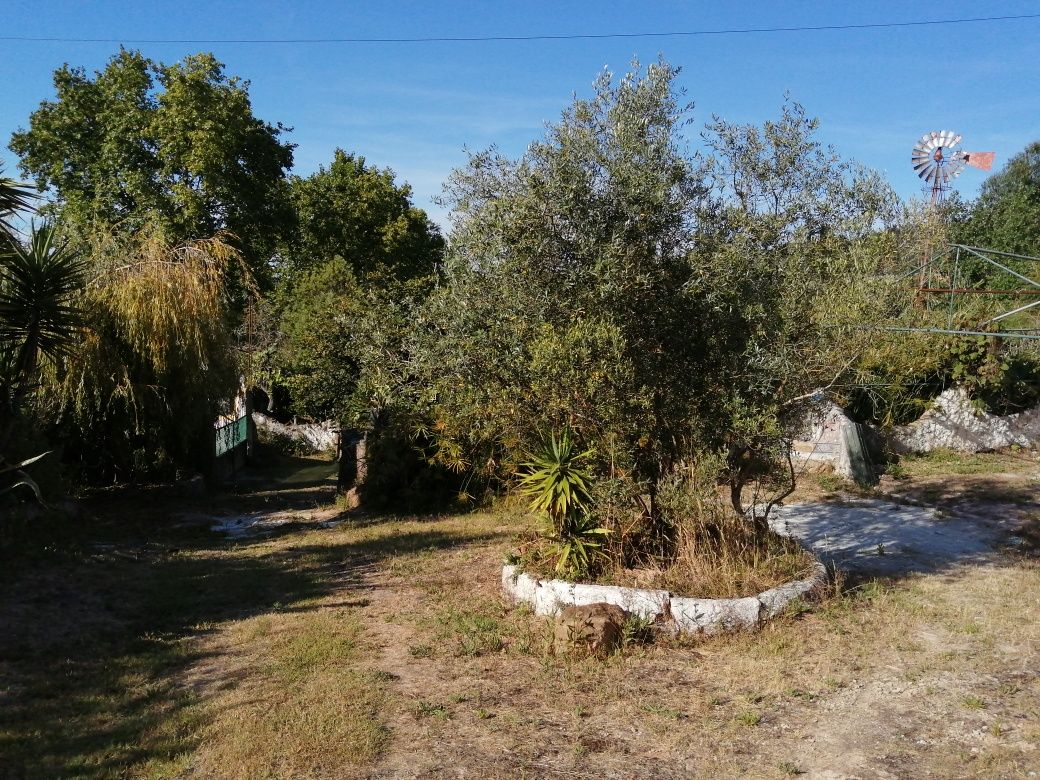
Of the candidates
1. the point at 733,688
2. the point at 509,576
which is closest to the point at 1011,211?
the point at 509,576

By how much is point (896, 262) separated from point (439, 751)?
6714 millimetres

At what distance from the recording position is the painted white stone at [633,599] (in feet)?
22.1

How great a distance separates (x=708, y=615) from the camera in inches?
263

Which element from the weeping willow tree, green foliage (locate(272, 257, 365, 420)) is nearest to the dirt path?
the weeping willow tree

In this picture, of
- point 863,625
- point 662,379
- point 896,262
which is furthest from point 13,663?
point 896,262

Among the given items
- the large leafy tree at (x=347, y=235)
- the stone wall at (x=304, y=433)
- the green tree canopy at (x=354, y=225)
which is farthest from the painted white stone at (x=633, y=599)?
the green tree canopy at (x=354, y=225)

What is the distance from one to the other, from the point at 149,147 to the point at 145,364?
14.3 meters

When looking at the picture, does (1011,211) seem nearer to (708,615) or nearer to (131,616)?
(708,615)

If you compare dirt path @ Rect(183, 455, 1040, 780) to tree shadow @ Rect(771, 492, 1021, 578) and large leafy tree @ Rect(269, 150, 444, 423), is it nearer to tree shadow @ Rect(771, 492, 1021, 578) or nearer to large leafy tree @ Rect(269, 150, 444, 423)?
tree shadow @ Rect(771, 492, 1021, 578)

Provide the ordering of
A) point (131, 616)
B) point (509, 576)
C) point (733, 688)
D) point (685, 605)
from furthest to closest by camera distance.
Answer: point (509, 576) → point (131, 616) → point (685, 605) → point (733, 688)

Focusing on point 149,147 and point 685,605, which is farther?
point 149,147

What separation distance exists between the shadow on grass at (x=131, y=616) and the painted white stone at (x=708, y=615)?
3.10 m

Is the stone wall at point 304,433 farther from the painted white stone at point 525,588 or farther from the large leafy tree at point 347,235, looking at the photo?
the painted white stone at point 525,588

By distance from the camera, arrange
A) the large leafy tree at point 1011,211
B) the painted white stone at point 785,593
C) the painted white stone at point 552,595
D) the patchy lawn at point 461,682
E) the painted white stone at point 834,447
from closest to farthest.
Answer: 1. the patchy lawn at point 461,682
2. the painted white stone at point 785,593
3. the painted white stone at point 552,595
4. the painted white stone at point 834,447
5. the large leafy tree at point 1011,211
